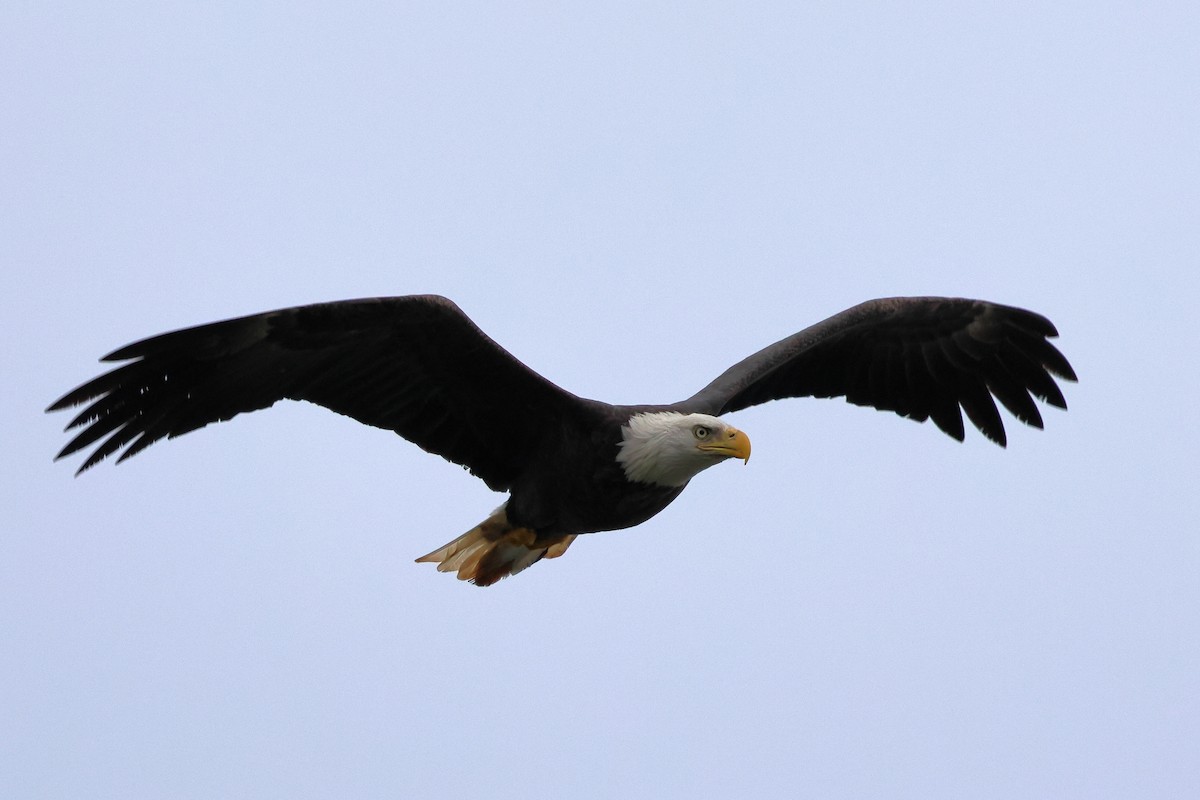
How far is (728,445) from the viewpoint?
28.3 ft

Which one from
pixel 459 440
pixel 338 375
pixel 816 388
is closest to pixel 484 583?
pixel 459 440

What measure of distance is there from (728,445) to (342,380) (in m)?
2.00

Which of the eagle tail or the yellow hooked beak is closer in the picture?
the yellow hooked beak

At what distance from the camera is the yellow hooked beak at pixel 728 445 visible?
8625 millimetres

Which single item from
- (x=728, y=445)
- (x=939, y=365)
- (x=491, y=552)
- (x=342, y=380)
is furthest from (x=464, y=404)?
(x=939, y=365)

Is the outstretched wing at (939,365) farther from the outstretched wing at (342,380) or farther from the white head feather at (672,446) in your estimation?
the outstretched wing at (342,380)

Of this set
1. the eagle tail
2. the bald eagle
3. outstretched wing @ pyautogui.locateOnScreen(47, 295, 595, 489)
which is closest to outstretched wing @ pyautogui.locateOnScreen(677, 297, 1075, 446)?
the bald eagle

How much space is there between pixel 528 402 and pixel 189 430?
173 cm

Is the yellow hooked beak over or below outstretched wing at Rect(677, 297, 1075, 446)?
below

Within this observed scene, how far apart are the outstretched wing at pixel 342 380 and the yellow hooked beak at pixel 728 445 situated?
27.8 inches

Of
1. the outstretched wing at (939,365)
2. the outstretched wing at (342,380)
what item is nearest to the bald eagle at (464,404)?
the outstretched wing at (342,380)

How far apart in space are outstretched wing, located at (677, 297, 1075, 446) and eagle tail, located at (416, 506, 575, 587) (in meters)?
1.56

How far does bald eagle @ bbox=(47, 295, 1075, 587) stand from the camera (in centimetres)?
838

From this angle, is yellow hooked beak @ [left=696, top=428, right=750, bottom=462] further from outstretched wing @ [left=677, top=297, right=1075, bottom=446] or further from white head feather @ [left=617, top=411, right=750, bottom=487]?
outstretched wing @ [left=677, top=297, right=1075, bottom=446]
